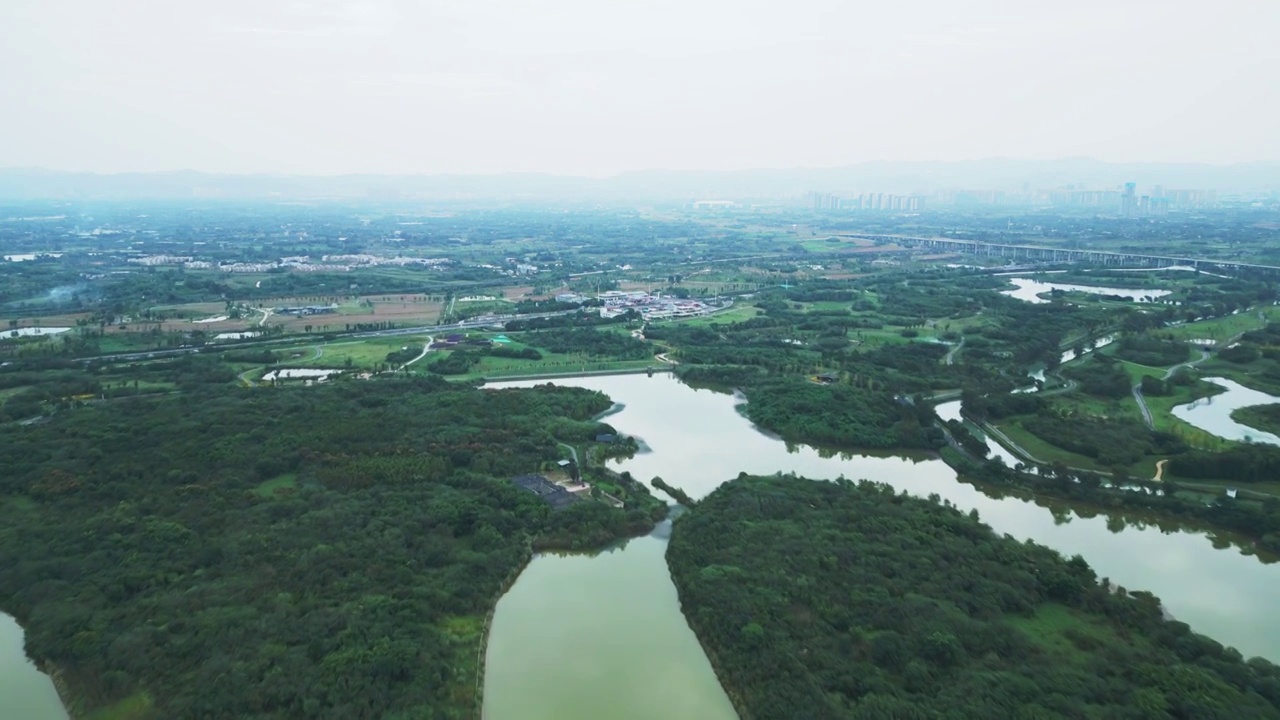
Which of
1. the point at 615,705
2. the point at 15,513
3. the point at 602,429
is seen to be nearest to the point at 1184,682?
the point at 615,705

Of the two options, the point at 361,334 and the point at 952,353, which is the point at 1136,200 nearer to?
the point at 952,353

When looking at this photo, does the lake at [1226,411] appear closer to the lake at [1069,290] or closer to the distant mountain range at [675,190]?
the lake at [1069,290]

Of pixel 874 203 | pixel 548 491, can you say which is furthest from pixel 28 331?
pixel 874 203

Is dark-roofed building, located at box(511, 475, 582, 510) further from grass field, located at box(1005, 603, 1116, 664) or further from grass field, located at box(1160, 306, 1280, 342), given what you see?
grass field, located at box(1160, 306, 1280, 342)

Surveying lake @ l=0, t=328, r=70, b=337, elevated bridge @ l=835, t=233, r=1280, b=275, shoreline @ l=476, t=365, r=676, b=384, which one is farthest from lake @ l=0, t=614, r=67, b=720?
elevated bridge @ l=835, t=233, r=1280, b=275

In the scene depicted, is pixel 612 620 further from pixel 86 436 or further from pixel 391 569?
pixel 86 436

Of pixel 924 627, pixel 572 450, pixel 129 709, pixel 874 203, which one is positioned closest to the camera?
pixel 129 709

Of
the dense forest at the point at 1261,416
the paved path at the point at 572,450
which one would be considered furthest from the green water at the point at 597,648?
the dense forest at the point at 1261,416
